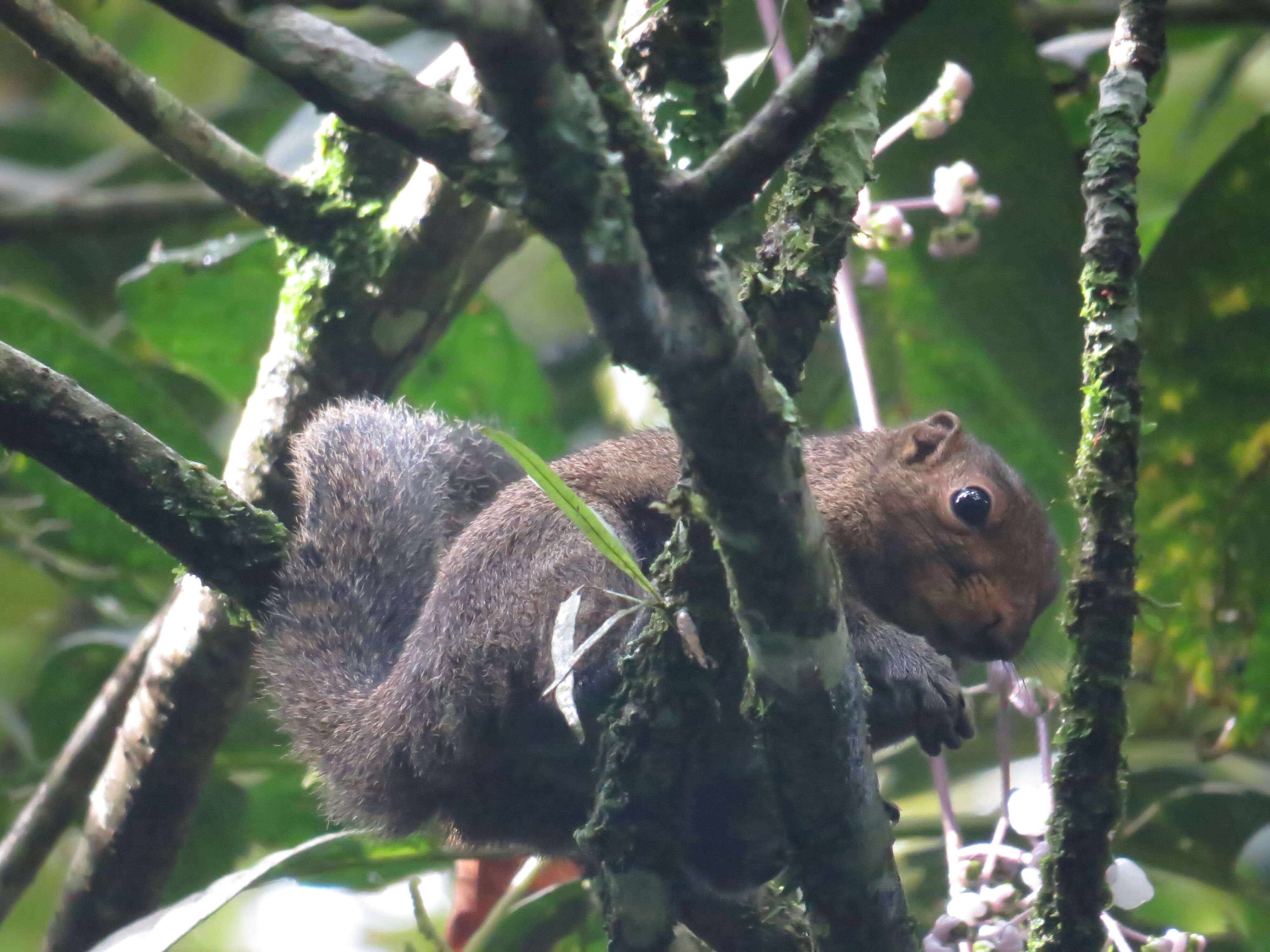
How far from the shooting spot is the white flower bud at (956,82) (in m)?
2.80

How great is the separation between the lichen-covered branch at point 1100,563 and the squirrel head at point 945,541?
3.74 feet

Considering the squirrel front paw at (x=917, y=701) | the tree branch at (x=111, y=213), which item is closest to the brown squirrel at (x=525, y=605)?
the squirrel front paw at (x=917, y=701)

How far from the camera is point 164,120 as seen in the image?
2801 mm

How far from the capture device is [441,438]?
127 inches

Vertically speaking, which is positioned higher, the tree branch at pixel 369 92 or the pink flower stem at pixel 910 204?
→ the pink flower stem at pixel 910 204

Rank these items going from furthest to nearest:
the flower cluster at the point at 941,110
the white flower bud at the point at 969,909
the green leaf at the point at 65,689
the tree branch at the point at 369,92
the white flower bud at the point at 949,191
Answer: the green leaf at the point at 65,689, the white flower bud at the point at 949,191, the flower cluster at the point at 941,110, the white flower bud at the point at 969,909, the tree branch at the point at 369,92

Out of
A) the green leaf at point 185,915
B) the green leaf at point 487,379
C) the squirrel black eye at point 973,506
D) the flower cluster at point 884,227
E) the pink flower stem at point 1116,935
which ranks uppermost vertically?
the green leaf at point 487,379

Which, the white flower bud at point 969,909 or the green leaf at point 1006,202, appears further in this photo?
the green leaf at point 1006,202

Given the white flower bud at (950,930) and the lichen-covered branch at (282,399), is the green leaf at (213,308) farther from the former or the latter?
the white flower bud at (950,930)

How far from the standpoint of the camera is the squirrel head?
118 inches

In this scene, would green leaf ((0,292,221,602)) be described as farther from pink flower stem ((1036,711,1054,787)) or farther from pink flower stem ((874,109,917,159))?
pink flower stem ((1036,711,1054,787))

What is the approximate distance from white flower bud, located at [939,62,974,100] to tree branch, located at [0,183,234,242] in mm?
2999

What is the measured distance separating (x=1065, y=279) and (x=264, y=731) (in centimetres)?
270

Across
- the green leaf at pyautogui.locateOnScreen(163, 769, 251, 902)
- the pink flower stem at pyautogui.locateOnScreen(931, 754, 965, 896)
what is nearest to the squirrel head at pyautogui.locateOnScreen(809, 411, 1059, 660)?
the pink flower stem at pyautogui.locateOnScreen(931, 754, 965, 896)
